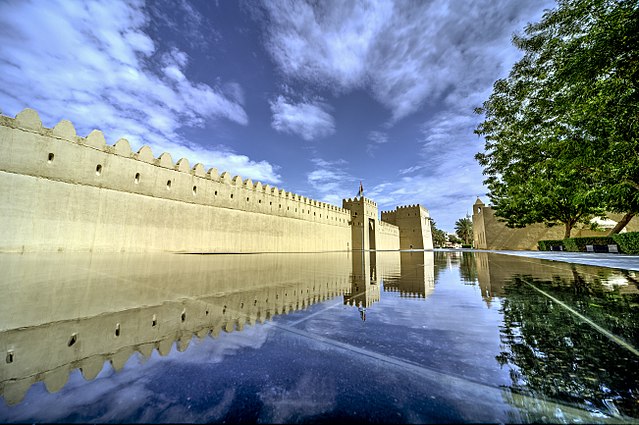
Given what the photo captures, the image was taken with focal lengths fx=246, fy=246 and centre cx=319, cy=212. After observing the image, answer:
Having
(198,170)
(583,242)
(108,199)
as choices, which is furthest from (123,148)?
(583,242)

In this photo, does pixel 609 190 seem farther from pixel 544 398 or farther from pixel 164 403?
pixel 164 403

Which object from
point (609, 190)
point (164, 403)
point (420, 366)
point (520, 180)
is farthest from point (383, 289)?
point (520, 180)

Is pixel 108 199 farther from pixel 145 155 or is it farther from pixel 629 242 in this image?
pixel 629 242

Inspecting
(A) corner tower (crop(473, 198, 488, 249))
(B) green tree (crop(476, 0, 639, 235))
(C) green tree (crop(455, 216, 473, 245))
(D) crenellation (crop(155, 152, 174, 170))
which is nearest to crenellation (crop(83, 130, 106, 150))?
(D) crenellation (crop(155, 152, 174, 170))

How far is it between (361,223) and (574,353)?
3136 cm

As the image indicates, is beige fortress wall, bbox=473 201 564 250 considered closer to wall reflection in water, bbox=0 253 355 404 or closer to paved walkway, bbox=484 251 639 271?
paved walkway, bbox=484 251 639 271

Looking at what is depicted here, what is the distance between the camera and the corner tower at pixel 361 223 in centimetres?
3206

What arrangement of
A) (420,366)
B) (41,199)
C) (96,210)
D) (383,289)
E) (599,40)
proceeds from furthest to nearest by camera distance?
(96,210)
(41,199)
(599,40)
(383,289)
(420,366)

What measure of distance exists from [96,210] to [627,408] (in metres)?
14.5

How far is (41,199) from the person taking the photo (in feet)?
30.5

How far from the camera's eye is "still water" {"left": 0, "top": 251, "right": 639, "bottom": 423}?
2.84ft

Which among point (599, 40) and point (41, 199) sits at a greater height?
point (599, 40)

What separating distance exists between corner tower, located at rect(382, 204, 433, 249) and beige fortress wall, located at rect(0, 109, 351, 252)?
3177 cm

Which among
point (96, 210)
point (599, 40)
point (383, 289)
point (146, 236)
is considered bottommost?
point (383, 289)
